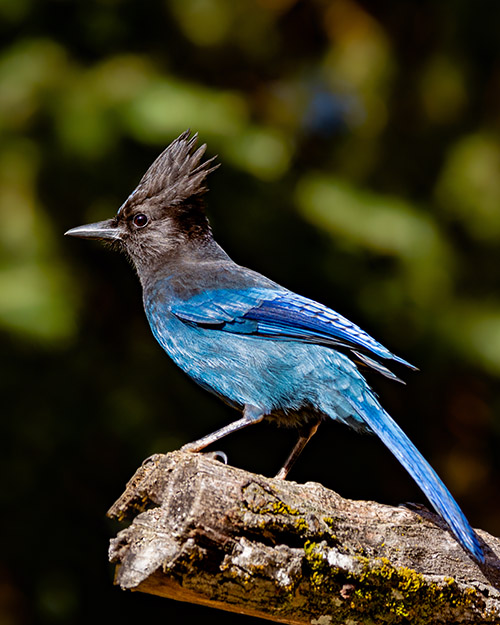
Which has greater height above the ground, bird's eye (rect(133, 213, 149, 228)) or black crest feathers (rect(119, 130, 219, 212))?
black crest feathers (rect(119, 130, 219, 212))

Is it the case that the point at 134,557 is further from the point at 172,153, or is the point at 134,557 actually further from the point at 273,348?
the point at 172,153

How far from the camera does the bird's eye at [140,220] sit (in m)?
4.59

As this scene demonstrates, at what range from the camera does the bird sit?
3.50 m

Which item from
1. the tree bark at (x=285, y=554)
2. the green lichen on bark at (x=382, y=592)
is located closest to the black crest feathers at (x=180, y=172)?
the tree bark at (x=285, y=554)

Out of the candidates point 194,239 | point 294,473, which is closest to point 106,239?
point 194,239

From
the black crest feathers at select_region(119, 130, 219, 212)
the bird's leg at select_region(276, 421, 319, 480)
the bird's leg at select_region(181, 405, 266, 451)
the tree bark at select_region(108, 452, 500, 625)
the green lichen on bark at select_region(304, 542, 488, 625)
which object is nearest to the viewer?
the tree bark at select_region(108, 452, 500, 625)

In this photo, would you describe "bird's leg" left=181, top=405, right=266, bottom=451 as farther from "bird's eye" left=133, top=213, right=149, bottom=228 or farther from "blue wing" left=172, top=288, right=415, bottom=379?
"bird's eye" left=133, top=213, right=149, bottom=228

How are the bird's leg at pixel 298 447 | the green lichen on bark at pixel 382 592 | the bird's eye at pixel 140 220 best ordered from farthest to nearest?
the bird's eye at pixel 140 220 < the bird's leg at pixel 298 447 < the green lichen on bark at pixel 382 592

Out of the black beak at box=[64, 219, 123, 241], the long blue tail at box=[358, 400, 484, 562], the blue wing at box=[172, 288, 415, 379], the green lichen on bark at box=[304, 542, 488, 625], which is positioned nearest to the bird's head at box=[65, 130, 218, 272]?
the black beak at box=[64, 219, 123, 241]

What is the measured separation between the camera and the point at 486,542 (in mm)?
3141

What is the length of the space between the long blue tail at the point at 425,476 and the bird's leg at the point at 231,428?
1.60 ft

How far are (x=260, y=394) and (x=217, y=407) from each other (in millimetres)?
2283

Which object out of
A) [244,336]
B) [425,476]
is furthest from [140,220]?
[425,476]

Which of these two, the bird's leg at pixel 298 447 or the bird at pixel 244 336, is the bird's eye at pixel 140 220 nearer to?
the bird at pixel 244 336
